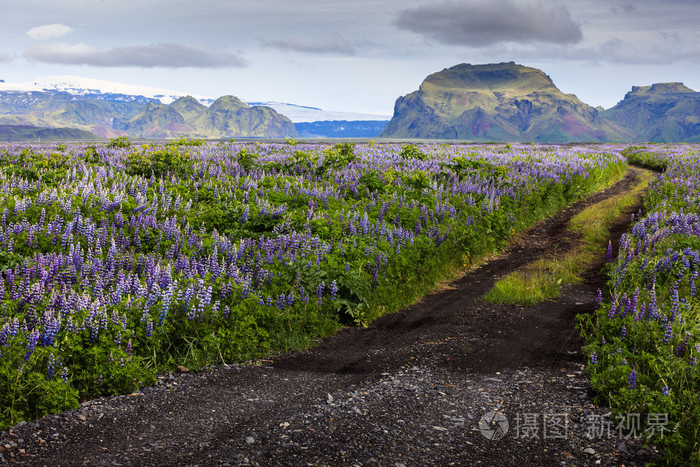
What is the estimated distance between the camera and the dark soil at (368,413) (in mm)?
4848

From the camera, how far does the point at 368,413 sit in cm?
569

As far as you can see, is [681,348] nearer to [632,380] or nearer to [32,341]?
[632,380]

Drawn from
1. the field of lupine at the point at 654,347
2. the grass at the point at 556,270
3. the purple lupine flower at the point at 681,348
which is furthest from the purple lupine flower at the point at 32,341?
the purple lupine flower at the point at 681,348

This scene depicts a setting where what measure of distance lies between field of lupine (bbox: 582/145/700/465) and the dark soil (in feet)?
0.94

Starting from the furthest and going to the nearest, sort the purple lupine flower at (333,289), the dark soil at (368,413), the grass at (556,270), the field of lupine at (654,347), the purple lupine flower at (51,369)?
the grass at (556,270) → the purple lupine flower at (333,289) → the purple lupine flower at (51,369) → the field of lupine at (654,347) → the dark soil at (368,413)

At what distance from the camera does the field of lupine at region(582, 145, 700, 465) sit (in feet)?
16.8

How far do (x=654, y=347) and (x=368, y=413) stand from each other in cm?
420

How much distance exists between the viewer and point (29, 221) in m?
10.4

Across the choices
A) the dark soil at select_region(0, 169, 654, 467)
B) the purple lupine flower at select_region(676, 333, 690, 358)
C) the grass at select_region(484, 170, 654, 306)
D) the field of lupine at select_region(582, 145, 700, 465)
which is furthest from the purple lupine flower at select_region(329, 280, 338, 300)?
the purple lupine flower at select_region(676, 333, 690, 358)

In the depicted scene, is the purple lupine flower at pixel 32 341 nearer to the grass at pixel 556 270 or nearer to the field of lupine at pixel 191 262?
the field of lupine at pixel 191 262

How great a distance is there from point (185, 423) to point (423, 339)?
4.23m

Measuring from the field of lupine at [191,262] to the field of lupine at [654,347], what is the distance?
99 centimetres

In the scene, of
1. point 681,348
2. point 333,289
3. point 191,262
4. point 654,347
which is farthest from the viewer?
point 191,262

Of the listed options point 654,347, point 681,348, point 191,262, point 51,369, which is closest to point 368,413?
point 51,369
